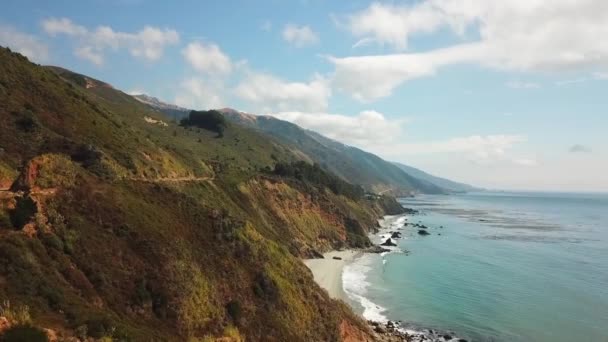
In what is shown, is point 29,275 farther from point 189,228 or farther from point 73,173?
point 189,228

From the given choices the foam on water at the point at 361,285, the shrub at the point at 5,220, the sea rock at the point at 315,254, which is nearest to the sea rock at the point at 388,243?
the foam on water at the point at 361,285

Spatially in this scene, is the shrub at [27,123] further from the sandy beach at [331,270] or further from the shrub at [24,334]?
the sandy beach at [331,270]

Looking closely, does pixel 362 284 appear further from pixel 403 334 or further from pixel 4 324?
pixel 4 324

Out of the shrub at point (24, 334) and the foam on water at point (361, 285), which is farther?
the foam on water at point (361, 285)

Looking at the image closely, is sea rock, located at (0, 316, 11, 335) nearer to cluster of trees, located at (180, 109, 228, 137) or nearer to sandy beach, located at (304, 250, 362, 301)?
sandy beach, located at (304, 250, 362, 301)

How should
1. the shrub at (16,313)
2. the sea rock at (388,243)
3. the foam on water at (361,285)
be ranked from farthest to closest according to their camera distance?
the sea rock at (388,243)
the foam on water at (361,285)
the shrub at (16,313)

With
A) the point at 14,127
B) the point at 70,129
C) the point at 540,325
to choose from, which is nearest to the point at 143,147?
the point at 70,129
